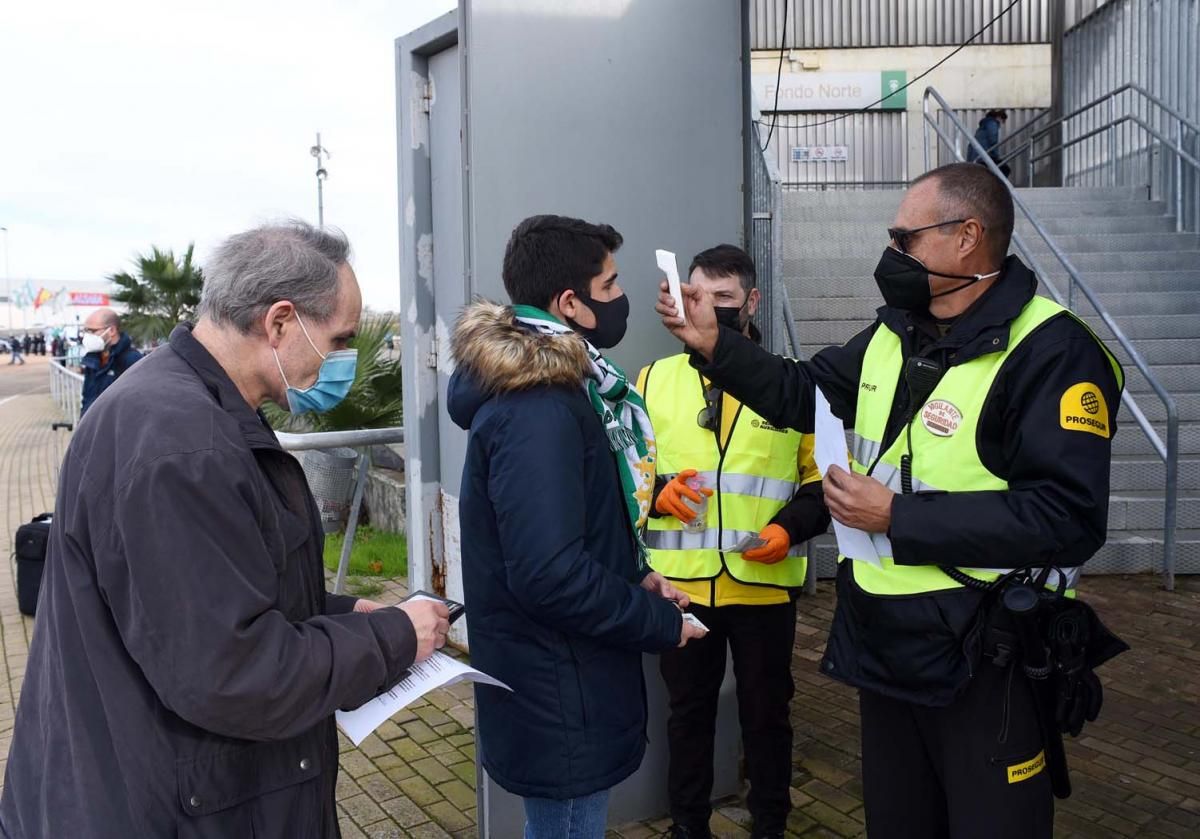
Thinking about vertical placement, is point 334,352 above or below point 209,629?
above

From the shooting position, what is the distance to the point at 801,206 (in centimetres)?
1084

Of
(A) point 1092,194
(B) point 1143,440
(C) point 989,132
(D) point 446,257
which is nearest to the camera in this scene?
(D) point 446,257

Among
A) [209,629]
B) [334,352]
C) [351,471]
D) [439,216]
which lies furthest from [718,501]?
[351,471]

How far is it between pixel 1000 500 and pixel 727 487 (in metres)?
1.18

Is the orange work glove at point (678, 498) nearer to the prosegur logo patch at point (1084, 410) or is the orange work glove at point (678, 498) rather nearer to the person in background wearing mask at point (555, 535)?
the person in background wearing mask at point (555, 535)

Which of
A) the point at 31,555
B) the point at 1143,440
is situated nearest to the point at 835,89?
the point at 1143,440

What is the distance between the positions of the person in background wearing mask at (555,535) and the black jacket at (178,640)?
48 centimetres

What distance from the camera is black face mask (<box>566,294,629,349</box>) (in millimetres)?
2363

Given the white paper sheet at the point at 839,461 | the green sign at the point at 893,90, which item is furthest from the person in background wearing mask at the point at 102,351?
the green sign at the point at 893,90

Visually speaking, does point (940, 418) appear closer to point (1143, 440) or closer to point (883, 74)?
point (1143, 440)

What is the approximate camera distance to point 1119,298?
897 cm

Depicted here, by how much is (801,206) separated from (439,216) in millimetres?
6813

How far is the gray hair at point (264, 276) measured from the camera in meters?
1.70

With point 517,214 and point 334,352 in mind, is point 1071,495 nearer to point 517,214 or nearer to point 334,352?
point 334,352
